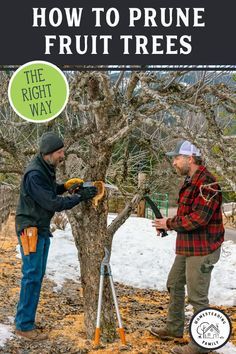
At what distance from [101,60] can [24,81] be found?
0.65 m

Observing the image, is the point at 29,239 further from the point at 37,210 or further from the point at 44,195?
the point at 44,195

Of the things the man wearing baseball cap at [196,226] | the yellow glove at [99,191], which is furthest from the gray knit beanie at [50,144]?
the man wearing baseball cap at [196,226]

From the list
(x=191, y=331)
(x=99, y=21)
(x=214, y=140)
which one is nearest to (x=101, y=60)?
(x=99, y=21)

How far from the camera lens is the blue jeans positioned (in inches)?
189

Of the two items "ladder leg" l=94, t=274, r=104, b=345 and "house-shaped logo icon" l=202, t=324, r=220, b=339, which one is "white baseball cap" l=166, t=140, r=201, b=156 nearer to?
"ladder leg" l=94, t=274, r=104, b=345

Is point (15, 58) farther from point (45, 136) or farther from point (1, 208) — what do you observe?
point (1, 208)

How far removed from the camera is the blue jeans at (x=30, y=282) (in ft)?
15.7

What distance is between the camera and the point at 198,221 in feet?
14.4

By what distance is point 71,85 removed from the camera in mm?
4605

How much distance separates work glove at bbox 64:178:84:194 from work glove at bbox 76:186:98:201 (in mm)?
52

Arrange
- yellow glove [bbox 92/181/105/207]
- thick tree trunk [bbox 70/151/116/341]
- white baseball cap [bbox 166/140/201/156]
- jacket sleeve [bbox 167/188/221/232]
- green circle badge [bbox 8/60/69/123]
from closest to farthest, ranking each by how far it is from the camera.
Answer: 1. green circle badge [bbox 8/60/69/123]
2. jacket sleeve [bbox 167/188/221/232]
3. white baseball cap [bbox 166/140/201/156]
4. yellow glove [bbox 92/181/105/207]
5. thick tree trunk [bbox 70/151/116/341]

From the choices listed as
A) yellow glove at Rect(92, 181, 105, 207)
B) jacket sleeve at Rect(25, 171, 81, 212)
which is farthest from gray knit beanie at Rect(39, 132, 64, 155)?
yellow glove at Rect(92, 181, 105, 207)

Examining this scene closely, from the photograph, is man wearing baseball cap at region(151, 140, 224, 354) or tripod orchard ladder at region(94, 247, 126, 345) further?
tripod orchard ladder at region(94, 247, 126, 345)

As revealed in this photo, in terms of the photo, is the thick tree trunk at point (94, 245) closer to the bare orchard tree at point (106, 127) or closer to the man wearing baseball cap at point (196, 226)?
the bare orchard tree at point (106, 127)
